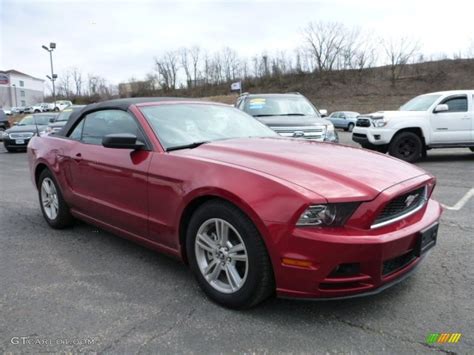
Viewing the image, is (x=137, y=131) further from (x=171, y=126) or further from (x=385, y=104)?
(x=385, y=104)

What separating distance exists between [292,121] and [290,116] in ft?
2.05

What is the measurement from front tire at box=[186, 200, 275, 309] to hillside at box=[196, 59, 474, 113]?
1722 inches

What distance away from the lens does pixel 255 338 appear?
2494 mm

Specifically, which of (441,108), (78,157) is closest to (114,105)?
(78,157)

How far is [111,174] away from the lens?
146 inches

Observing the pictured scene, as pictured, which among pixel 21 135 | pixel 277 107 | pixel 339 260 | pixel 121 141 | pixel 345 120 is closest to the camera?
pixel 339 260

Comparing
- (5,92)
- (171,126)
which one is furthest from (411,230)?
(5,92)

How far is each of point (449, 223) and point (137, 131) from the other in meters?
3.59

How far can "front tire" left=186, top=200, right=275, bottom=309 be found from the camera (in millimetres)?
2598

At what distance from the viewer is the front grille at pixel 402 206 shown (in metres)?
2.56

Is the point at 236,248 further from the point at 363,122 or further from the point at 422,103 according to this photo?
the point at 422,103

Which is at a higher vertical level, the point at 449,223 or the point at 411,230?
the point at 411,230

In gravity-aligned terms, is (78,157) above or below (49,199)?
above

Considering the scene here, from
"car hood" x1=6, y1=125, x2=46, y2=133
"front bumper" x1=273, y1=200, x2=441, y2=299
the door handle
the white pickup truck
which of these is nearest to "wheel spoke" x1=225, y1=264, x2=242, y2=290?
"front bumper" x1=273, y1=200, x2=441, y2=299
